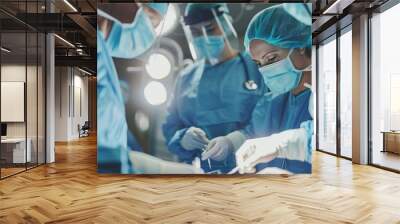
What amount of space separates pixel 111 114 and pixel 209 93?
177 centimetres

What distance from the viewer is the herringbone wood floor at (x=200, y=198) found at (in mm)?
3973

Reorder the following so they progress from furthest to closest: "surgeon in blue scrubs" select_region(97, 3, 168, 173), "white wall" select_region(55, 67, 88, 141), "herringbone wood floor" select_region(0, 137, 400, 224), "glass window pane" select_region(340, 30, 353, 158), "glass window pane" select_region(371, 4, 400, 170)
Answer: "white wall" select_region(55, 67, 88, 141) → "glass window pane" select_region(340, 30, 353, 158) → "glass window pane" select_region(371, 4, 400, 170) → "surgeon in blue scrubs" select_region(97, 3, 168, 173) → "herringbone wood floor" select_region(0, 137, 400, 224)

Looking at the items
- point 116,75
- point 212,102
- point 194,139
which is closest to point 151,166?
point 194,139

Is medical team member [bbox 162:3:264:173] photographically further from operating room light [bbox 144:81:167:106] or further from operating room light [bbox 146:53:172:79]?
operating room light [bbox 146:53:172:79]

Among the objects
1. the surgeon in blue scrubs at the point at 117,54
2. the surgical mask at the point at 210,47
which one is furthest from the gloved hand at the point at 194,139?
the surgical mask at the point at 210,47

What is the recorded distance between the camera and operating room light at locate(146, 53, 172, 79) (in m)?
6.46

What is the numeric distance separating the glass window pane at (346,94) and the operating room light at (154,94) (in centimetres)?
473

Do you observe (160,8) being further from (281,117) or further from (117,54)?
(281,117)

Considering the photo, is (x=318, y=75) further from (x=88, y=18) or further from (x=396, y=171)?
(x=88, y=18)

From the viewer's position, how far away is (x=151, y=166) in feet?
21.2

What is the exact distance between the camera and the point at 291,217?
396 cm

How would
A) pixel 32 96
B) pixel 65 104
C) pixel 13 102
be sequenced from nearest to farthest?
pixel 13 102
pixel 32 96
pixel 65 104

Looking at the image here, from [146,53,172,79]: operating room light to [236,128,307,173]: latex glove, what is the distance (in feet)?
6.29

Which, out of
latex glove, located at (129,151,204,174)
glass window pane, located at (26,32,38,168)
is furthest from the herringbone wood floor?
glass window pane, located at (26,32,38,168)
